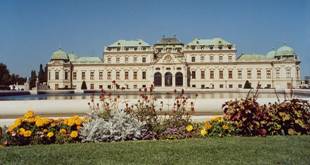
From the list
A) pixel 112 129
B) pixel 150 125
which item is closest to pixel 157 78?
pixel 150 125

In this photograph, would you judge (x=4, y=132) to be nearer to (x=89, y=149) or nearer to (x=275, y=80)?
(x=89, y=149)

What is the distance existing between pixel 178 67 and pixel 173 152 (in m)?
77.3

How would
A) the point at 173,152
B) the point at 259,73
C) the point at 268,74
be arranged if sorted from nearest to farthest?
1. the point at 173,152
2. the point at 268,74
3. the point at 259,73

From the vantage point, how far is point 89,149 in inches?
235

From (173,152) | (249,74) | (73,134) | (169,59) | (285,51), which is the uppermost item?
(285,51)

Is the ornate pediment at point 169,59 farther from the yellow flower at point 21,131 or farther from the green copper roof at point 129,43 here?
the yellow flower at point 21,131

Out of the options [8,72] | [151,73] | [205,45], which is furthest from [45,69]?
[205,45]

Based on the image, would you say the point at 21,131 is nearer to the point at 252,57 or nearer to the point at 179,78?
the point at 179,78

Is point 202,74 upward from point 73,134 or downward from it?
upward

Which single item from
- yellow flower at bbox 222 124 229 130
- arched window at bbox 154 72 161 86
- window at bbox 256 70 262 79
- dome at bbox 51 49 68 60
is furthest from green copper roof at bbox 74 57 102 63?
yellow flower at bbox 222 124 229 130

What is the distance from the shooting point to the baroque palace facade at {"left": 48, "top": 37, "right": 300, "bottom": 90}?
83125mm

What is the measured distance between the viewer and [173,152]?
5684mm

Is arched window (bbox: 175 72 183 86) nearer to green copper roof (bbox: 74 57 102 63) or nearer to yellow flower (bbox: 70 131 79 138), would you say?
green copper roof (bbox: 74 57 102 63)

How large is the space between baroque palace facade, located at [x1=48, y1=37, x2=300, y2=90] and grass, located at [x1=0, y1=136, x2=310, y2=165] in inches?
2950
